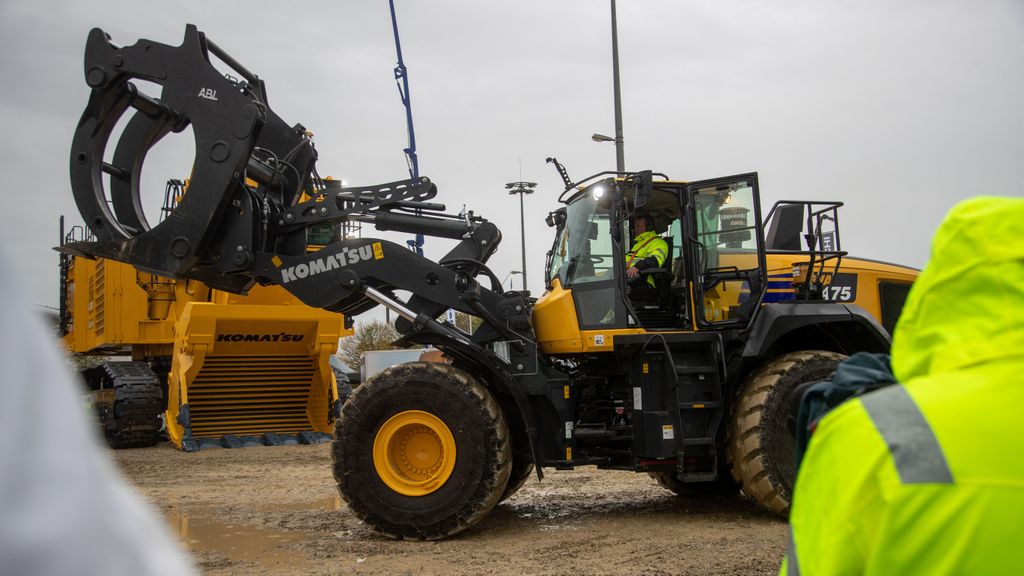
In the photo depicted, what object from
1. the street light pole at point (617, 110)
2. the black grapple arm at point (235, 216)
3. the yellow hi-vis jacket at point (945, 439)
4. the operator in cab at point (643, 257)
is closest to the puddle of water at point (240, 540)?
the black grapple arm at point (235, 216)

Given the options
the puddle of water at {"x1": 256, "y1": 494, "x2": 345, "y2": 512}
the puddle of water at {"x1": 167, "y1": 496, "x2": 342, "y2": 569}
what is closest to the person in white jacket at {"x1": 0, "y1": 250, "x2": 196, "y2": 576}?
the puddle of water at {"x1": 167, "y1": 496, "x2": 342, "y2": 569}

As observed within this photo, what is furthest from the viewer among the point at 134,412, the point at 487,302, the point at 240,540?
the point at 134,412

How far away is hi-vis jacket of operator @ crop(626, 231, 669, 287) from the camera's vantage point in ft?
25.0

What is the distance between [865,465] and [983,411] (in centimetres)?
19

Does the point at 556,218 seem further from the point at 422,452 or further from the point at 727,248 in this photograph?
the point at 422,452

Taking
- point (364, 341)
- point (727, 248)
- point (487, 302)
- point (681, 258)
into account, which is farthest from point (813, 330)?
point (364, 341)

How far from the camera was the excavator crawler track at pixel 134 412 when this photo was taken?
14.1 m

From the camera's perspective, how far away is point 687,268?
7.81 m

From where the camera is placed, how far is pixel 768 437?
7125mm

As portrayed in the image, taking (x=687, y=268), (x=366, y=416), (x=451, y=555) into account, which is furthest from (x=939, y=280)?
(x=687, y=268)

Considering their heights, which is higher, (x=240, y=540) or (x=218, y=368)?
(x=218, y=368)

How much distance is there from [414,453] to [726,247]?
3.34m

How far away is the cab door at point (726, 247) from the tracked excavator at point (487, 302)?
1 cm

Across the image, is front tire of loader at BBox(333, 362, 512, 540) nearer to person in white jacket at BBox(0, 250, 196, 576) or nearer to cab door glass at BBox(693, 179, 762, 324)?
cab door glass at BBox(693, 179, 762, 324)
